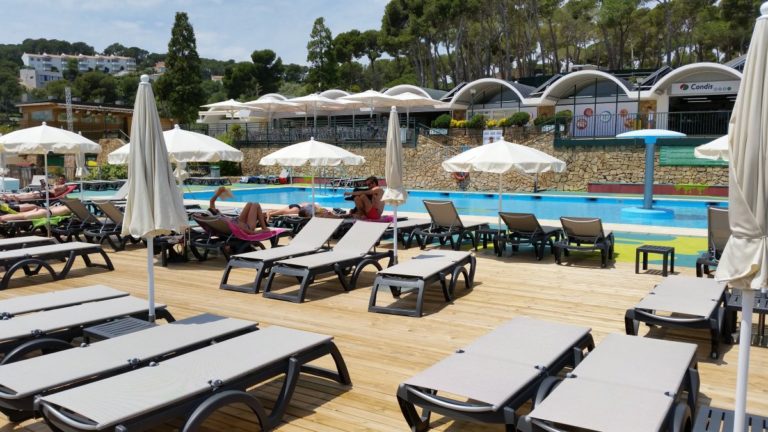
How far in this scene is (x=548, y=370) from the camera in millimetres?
3619

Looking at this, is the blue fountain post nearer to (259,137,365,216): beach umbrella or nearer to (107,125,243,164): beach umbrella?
(259,137,365,216): beach umbrella

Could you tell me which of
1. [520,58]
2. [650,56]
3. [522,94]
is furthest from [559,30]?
[522,94]

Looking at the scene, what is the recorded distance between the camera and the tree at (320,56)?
47.2 metres

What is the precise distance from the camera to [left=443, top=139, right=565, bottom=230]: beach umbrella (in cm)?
884

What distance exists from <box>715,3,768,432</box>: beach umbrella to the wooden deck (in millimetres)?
1868

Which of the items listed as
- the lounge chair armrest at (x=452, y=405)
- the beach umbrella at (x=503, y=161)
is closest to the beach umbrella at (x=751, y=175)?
the lounge chair armrest at (x=452, y=405)

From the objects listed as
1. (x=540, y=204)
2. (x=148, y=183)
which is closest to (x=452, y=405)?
(x=148, y=183)

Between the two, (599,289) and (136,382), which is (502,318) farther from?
(136,382)

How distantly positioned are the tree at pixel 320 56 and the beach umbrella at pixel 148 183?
43874mm

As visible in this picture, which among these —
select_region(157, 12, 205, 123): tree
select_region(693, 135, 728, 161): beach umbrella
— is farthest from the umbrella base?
select_region(157, 12, 205, 123): tree

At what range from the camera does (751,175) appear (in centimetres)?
240

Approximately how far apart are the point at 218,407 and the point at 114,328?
68.4 inches

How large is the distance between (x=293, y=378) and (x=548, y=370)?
1.56 metres

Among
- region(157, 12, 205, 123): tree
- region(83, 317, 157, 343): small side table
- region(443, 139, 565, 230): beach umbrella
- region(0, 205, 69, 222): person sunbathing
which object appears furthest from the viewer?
region(157, 12, 205, 123): tree
